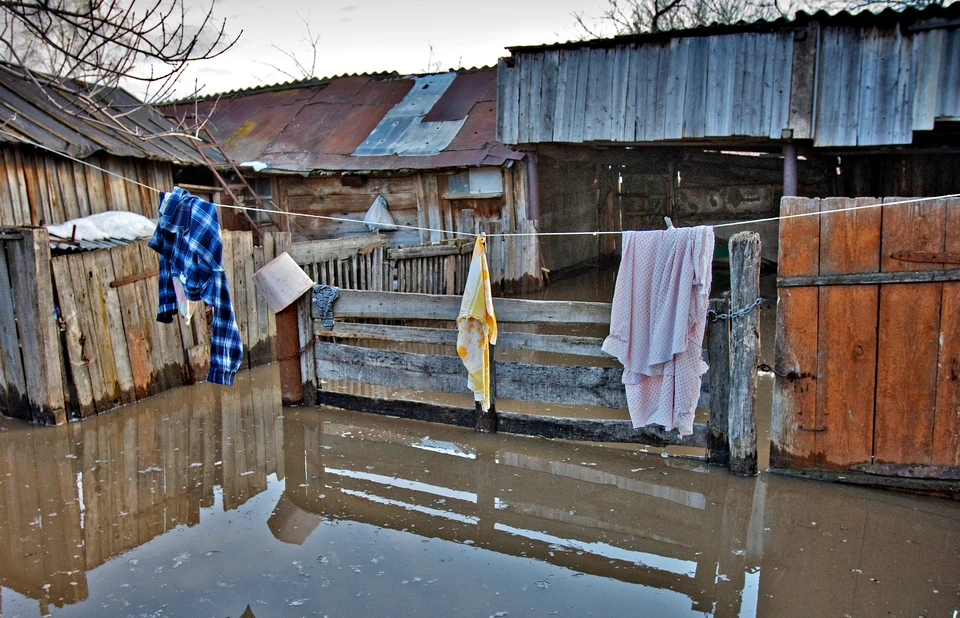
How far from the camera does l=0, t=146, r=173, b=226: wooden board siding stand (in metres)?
10.3

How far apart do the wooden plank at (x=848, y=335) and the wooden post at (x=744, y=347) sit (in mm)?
423

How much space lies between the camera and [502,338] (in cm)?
643

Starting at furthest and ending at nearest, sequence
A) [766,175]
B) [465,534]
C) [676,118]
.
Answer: [766,175] → [676,118] → [465,534]

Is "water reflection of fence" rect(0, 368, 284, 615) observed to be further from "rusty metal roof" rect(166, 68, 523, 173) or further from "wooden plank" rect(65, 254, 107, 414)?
"rusty metal roof" rect(166, 68, 523, 173)

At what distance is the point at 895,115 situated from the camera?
10.3 meters

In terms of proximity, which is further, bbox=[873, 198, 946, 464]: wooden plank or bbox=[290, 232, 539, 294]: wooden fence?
bbox=[290, 232, 539, 294]: wooden fence

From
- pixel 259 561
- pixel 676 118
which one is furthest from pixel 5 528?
pixel 676 118

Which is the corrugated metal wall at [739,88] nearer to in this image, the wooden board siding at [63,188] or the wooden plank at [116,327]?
the wooden board siding at [63,188]

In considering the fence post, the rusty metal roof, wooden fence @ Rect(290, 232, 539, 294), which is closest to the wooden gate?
wooden fence @ Rect(290, 232, 539, 294)

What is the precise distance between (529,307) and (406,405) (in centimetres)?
153

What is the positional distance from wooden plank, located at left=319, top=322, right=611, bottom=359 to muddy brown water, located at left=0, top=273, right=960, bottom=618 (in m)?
0.82

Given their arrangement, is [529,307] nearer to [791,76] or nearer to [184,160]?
[791,76]

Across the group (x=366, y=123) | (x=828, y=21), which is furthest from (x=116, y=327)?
(x=366, y=123)

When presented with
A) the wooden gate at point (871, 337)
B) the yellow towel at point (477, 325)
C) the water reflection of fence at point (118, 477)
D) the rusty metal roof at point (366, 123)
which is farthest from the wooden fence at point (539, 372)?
the rusty metal roof at point (366, 123)
